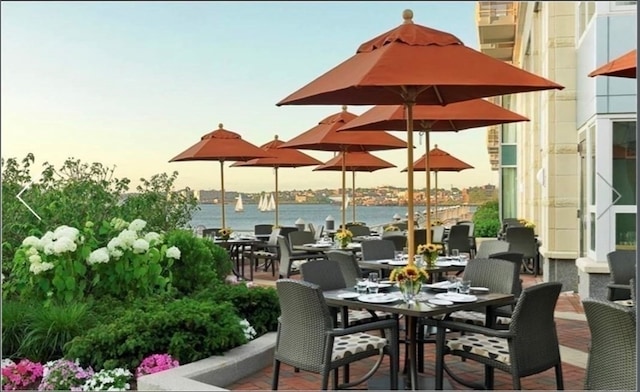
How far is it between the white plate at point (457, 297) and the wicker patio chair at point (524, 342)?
250 mm

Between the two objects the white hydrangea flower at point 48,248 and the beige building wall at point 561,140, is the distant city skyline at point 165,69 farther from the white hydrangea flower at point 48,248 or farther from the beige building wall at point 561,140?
the white hydrangea flower at point 48,248

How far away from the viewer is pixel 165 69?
19.7m

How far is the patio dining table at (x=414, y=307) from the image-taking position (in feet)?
14.1

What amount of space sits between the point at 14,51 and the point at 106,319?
4466mm

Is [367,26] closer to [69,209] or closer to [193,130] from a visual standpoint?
[193,130]

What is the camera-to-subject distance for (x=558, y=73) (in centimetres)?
1042

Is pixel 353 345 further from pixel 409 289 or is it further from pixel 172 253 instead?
pixel 172 253

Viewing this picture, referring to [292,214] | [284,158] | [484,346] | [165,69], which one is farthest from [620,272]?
[292,214]

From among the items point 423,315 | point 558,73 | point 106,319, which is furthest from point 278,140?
point 423,315

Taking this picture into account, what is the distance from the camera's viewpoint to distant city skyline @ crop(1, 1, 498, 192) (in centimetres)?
908

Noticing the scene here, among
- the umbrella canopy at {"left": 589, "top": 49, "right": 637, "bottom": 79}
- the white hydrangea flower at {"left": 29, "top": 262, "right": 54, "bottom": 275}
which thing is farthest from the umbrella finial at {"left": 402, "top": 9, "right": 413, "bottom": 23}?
the white hydrangea flower at {"left": 29, "top": 262, "right": 54, "bottom": 275}

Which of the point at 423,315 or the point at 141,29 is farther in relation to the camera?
the point at 141,29

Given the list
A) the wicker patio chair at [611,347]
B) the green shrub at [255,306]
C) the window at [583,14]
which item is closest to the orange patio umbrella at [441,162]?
the window at [583,14]

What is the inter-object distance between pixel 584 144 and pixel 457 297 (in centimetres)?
596
